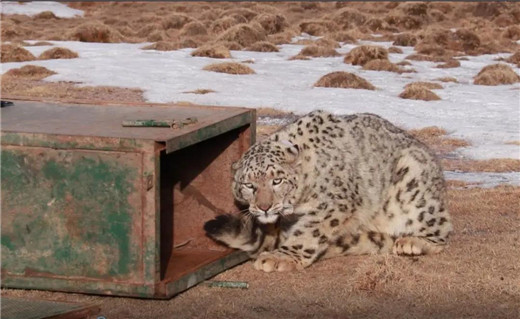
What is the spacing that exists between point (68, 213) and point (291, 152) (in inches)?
62.5

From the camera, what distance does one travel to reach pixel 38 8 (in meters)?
40.7

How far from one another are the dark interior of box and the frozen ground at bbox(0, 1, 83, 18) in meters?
32.8

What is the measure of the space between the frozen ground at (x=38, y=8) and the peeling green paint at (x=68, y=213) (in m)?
34.1

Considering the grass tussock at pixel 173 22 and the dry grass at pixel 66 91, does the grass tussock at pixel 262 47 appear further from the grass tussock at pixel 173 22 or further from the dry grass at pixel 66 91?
the grass tussock at pixel 173 22

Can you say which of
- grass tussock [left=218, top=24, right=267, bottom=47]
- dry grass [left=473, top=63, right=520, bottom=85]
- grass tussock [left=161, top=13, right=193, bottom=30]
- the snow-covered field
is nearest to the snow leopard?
the snow-covered field

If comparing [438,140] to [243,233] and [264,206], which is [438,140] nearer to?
[243,233]

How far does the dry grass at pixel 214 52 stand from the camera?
2295 centimetres

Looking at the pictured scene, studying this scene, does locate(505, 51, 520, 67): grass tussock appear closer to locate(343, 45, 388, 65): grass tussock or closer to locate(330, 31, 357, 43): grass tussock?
locate(343, 45, 388, 65): grass tussock

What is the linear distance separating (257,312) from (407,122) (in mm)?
8953

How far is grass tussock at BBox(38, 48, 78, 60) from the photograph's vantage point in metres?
21.9

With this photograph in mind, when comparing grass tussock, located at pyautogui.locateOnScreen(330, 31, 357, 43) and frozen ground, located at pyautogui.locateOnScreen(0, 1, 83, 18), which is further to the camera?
frozen ground, located at pyautogui.locateOnScreen(0, 1, 83, 18)

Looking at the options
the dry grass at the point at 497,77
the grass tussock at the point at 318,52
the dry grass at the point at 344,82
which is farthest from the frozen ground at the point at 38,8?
the dry grass at the point at 497,77

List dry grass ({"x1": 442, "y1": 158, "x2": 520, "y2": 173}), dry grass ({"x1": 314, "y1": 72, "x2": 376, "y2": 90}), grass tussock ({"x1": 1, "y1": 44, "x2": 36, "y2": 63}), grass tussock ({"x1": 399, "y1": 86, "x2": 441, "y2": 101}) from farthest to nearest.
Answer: grass tussock ({"x1": 1, "y1": 44, "x2": 36, "y2": 63}) < dry grass ({"x1": 314, "y1": 72, "x2": 376, "y2": 90}) < grass tussock ({"x1": 399, "y1": 86, "x2": 441, "y2": 101}) < dry grass ({"x1": 442, "y1": 158, "x2": 520, "y2": 173})

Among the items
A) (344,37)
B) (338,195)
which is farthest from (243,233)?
(344,37)
